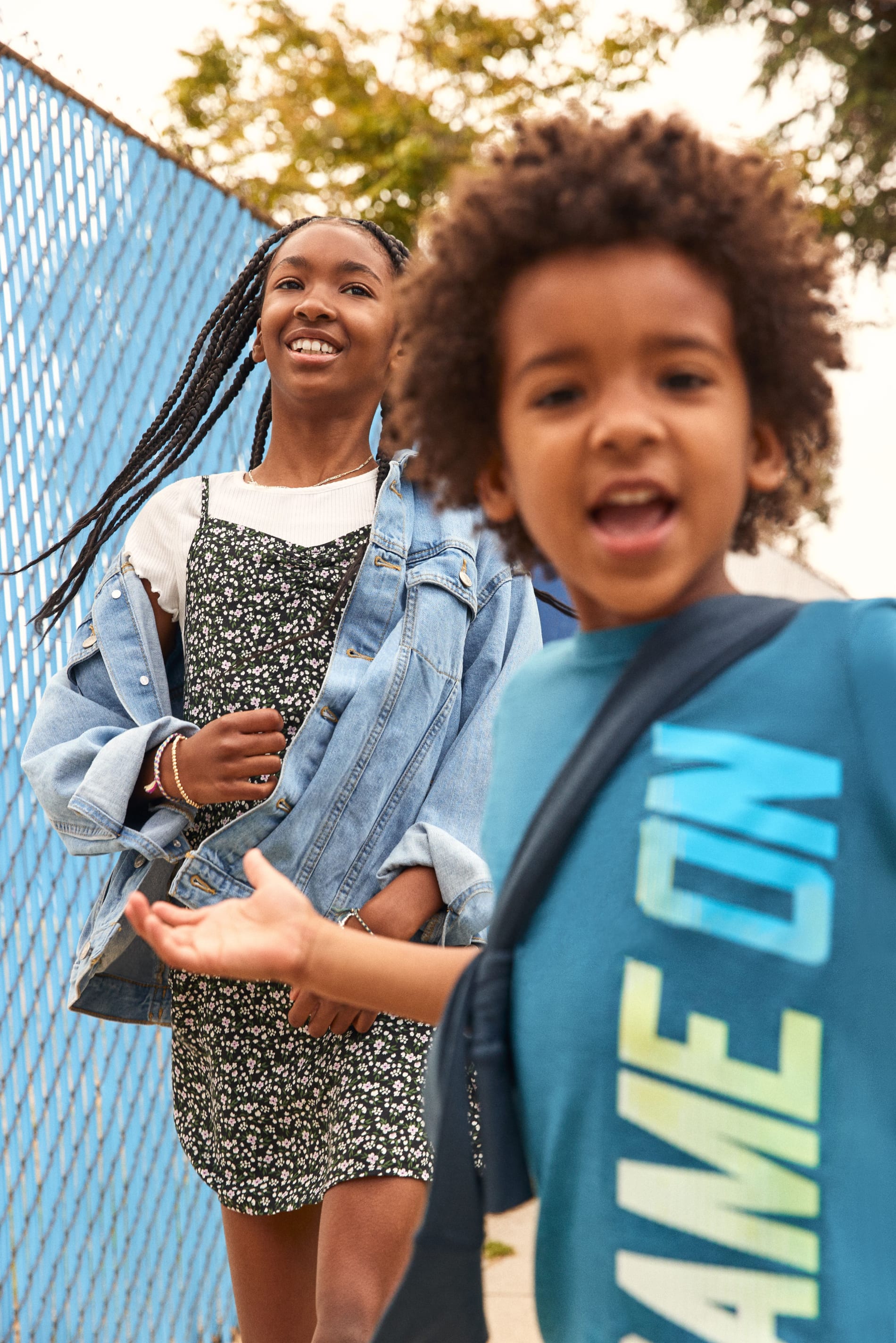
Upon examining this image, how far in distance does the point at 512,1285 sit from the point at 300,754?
264cm

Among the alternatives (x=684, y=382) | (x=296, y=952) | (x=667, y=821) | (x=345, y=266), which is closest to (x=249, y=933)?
(x=296, y=952)

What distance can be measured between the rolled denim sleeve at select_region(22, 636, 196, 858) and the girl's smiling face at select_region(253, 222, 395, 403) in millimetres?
636

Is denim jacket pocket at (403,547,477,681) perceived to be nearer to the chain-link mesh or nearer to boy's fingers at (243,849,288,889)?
boy's fingers at (243,849,288,889)

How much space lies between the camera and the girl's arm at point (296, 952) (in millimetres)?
1391

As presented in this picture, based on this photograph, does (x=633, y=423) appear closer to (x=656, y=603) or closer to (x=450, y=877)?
(x=656, y=603)

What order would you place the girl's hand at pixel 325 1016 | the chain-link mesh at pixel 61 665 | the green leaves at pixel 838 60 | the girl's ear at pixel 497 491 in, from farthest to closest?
the green leaves at pixel 838 60, the chain-link mesh at pixel 61 665, the girl's hand at pixel 325 1016, the girl's ear at pixel 497 491

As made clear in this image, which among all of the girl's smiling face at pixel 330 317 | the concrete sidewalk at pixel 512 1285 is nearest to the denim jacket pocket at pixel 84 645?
the girl's smiling face at pixel 330 317

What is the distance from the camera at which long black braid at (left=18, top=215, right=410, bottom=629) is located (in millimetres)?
2709

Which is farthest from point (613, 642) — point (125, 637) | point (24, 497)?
point (24, 497)

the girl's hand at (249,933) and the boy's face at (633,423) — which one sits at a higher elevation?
the boy's face at (633,423)

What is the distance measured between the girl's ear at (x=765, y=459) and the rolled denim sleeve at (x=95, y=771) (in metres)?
1.21

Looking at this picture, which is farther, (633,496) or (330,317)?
(330,317)

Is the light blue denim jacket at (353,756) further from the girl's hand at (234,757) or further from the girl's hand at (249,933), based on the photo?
the girl's hand at (249,933)

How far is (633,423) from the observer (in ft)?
3.97
